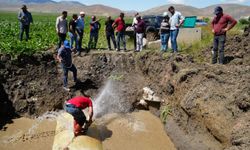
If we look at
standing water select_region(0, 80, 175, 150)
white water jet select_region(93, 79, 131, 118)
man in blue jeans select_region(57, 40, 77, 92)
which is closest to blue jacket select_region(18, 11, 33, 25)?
man in blue jeans select_region(57, 40, 77, 92)

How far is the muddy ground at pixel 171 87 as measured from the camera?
927 centimetres

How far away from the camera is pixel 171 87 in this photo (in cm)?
1235

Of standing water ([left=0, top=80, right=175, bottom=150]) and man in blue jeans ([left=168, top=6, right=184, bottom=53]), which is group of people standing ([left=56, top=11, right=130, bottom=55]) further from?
standing water ([left=0, top=80, right=175, bottom=150])

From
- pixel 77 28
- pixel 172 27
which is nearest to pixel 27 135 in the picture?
pixel 77 28

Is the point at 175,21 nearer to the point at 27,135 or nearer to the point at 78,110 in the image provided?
the point at 78,110

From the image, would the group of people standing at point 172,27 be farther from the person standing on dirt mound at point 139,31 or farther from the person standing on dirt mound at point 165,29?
the person standing on dirt mound at point 139,31

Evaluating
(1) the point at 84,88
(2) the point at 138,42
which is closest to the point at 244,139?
(1) the point at 84,88

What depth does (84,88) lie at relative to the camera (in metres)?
14.0

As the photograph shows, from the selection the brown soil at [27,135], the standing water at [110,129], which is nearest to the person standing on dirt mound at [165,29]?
the standing water at [110,129]

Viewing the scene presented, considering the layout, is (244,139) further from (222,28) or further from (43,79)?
(43,79)

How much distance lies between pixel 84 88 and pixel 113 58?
2.21 meters

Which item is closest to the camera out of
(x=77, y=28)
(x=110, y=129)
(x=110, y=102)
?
(x=110, y=129)

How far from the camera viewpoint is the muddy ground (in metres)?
9.27

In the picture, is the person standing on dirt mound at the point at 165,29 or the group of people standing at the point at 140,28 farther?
the person standing on dirt mound at the point at 165,29
